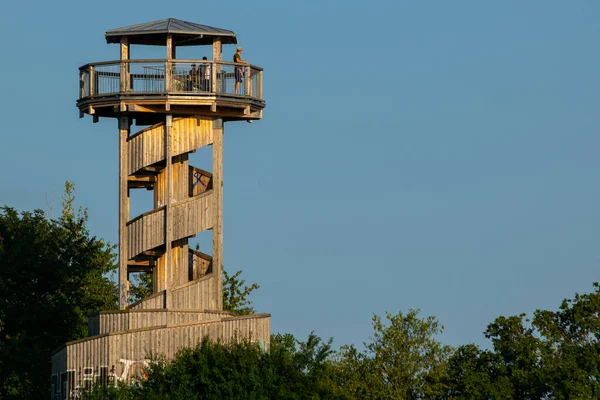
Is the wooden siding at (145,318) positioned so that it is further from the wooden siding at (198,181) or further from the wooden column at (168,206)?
the wooden siding at (198,181)

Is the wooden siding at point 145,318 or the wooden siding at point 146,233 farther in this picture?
the wooden siding at point 146,233

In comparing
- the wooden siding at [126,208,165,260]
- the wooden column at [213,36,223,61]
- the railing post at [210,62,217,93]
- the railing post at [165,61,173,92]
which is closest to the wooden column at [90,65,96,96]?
the railing post at [165,61,173,92]

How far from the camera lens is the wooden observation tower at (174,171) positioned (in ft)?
182

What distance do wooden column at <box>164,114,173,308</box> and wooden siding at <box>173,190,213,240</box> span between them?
17 centimetres

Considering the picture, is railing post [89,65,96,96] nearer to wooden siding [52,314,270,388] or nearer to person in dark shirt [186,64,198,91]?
person in dark shirt [186,64,198,91]

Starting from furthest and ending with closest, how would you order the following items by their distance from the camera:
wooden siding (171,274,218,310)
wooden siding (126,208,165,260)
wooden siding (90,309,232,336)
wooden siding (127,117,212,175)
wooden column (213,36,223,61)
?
wooden column (213,36,223,61)
wooden siding (127,117,212,175)
wooden siding (126,208,165,260)
wooden siding (171,274,218,310)
wooden siding (90,309,232,336)

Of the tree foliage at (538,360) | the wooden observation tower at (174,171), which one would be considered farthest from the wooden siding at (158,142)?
the tree foliage at (538,360)

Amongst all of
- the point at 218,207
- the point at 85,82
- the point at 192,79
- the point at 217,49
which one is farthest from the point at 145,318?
the point at 217,49

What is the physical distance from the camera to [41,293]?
7412cm

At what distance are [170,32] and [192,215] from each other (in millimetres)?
5559

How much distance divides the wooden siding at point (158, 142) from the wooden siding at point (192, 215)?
4.88ft

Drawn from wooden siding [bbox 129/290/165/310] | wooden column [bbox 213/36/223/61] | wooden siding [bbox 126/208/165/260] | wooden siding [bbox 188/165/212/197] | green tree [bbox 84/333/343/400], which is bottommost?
green tree [bbox 84/333/343/400]

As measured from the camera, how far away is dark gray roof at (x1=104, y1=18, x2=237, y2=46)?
57281 mm

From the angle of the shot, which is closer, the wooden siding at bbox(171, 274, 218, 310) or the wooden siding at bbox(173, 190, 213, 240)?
the wooden siding at bbox(171, 274, 218, 310)
